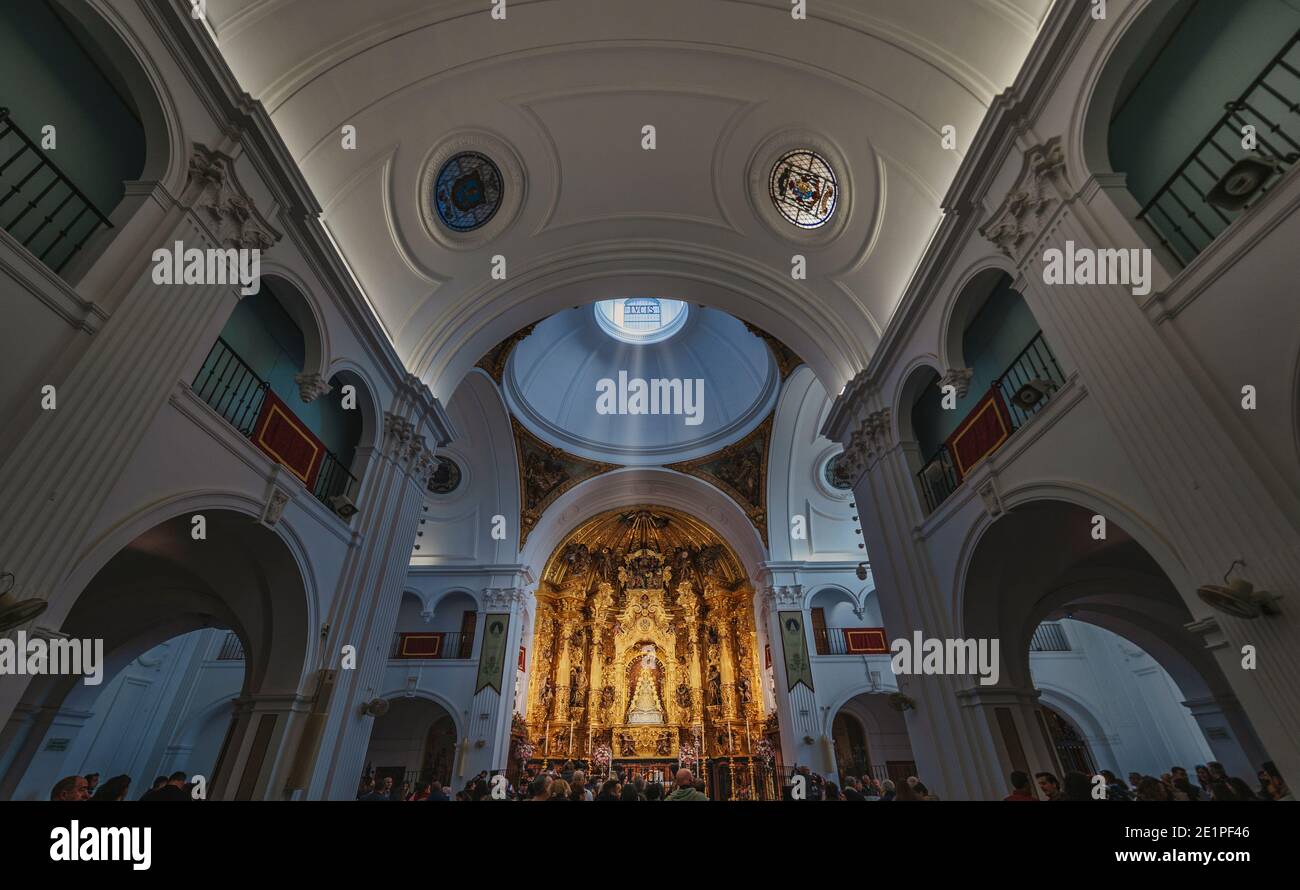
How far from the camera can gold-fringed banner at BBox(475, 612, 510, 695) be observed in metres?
15.8

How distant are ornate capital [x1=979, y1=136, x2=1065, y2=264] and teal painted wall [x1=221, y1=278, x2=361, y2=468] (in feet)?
28.4

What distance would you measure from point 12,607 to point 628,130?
8906 millimetres

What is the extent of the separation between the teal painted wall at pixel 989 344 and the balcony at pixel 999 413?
25 cm

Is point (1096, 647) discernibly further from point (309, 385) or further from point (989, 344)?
point (309, 385)

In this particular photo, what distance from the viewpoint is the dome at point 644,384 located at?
18.5 metres

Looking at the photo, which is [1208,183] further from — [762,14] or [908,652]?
[908,652]

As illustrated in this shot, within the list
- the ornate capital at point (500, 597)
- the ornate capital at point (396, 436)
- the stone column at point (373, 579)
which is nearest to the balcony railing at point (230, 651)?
the ornate capital at point (500, 597)

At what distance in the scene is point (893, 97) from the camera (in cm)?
754

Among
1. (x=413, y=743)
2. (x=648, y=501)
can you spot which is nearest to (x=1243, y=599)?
(x=648, y=501)

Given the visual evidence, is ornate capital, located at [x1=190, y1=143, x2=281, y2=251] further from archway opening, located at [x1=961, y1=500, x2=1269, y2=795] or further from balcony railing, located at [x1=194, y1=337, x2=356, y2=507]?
archway opening, located at [x1=961, y1=500, x2=1269, y2=795]

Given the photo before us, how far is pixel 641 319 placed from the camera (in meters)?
20.6

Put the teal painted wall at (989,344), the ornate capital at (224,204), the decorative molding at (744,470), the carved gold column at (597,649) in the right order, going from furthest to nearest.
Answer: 1. the carved gold column at (597,649)
2. the decorative molding at (744,470)
3. the teal painted wall at (989,344)
4. the ornate capital at (224,204)

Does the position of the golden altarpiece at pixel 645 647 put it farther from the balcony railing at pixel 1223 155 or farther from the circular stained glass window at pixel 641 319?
the balcony railing at pixel 1223 155
